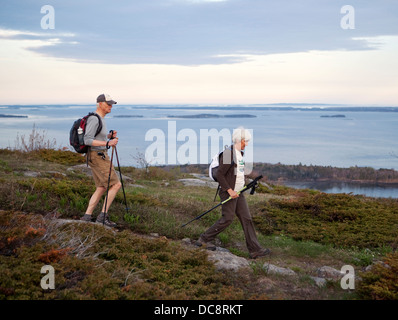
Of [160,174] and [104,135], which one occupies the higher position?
[104,135]

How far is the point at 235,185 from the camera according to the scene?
7.23m

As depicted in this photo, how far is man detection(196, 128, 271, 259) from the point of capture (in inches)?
278

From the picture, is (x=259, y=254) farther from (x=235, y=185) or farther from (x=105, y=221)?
(x=105, y=221)

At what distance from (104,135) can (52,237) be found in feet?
7.14

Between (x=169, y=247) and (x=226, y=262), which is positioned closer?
(x=226, y=262)

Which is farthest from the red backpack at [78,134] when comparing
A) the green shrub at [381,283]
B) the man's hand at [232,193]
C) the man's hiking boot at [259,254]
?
the green shrub at [381,283]

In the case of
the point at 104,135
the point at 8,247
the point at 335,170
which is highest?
the point at 104,135

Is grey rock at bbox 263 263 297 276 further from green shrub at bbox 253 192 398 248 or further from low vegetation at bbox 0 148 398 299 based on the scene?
green shrub at bbox 253 192 398 248

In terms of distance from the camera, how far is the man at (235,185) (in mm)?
7062

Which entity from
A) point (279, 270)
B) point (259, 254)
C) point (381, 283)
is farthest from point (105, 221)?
point (381, 283)

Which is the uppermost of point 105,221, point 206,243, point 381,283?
point 105,221
